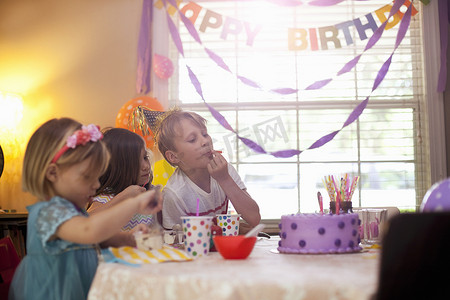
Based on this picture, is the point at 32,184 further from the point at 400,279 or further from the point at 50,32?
the point at 50,32

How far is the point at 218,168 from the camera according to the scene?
195 cm

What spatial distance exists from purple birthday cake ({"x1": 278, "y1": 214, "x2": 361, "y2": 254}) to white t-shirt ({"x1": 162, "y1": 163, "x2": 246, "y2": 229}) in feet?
2.49

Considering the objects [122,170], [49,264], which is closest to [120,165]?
[122,170]

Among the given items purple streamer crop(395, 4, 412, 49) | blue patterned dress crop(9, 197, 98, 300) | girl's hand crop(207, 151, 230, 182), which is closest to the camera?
blue patterned dress crop(9, 197, 98, 300)

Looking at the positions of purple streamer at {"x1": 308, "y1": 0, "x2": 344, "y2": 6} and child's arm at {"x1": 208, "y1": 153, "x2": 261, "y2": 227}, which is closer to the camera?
child's arm at {"x1": 208, "y1": 153, "x2": 261, "y2": 227}

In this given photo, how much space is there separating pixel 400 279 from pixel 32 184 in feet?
3.14

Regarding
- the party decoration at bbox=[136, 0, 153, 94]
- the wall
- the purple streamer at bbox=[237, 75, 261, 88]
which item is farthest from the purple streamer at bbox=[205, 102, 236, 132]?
the wall

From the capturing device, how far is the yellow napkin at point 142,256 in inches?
44.2

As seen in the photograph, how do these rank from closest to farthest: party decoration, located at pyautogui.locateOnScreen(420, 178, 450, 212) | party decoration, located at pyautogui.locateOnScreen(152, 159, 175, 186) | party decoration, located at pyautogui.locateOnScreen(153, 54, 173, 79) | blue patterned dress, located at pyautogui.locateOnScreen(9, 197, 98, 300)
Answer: party decoration, located at pyautogui.locateOnScreen(420, 178, 450, 212) < blue patterned dress, located at pyautogui.locateOnScreen(9, 197, 98, 300) < party decoration, located at pyautogui.locateOnScreen(152, 159, 175, 186) < party decoration, located at pyautogui.locateOnScreen(153, 54, 173, 79)

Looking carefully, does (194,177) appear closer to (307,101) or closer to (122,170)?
(122,170)

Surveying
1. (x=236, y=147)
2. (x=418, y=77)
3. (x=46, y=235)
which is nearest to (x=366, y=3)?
(x=418, y=77)

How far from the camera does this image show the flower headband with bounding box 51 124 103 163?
1.29 metres

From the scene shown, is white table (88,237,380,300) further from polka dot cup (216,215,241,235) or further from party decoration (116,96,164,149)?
party decoration (116,96,164,149)

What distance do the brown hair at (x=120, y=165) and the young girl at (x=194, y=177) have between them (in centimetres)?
16
